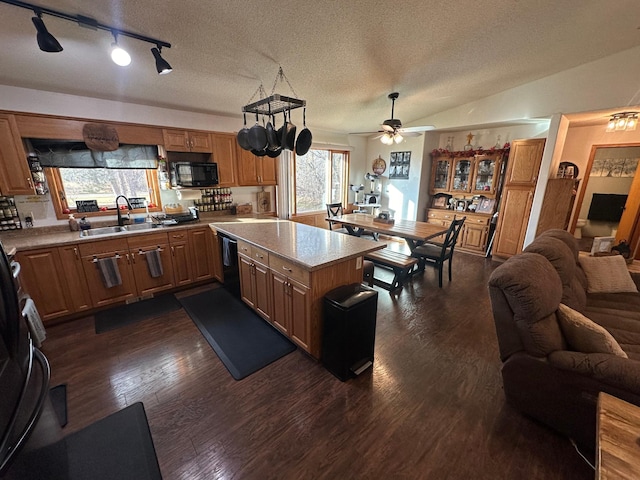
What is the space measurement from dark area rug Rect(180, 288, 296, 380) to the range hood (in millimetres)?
1875

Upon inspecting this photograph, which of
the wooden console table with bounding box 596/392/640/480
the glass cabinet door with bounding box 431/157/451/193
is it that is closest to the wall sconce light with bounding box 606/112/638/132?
the glass cabinet door with bounding box 431/157/451/193

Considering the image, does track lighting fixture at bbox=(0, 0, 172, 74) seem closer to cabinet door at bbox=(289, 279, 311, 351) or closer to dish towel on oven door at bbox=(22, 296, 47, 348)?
dish towel on oven door at bbox=(22, 296, 47, 348)

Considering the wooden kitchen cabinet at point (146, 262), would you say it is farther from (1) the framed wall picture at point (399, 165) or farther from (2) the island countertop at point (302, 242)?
(1) the framed wall picture at point (399, 165)

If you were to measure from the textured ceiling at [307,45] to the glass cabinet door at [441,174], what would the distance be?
193cm

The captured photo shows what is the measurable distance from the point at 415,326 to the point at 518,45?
3293mm

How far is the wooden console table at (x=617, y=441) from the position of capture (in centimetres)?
84

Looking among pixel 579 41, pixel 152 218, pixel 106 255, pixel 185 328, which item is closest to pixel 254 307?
pixel 185 328

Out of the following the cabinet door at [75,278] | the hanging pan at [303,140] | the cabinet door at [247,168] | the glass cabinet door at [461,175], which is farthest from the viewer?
the glass cabinet door at [461,175]

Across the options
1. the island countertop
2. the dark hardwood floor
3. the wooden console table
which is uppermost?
the island countertop

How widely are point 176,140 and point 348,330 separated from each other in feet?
10.6

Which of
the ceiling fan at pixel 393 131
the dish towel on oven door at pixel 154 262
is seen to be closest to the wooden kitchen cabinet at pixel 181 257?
the dish towel on oven door at pixel 154 262

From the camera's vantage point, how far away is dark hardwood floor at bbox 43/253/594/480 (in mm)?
1470

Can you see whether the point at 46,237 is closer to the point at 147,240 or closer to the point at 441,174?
the point at 147,240

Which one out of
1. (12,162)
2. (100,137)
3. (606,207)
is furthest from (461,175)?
(12,162)
